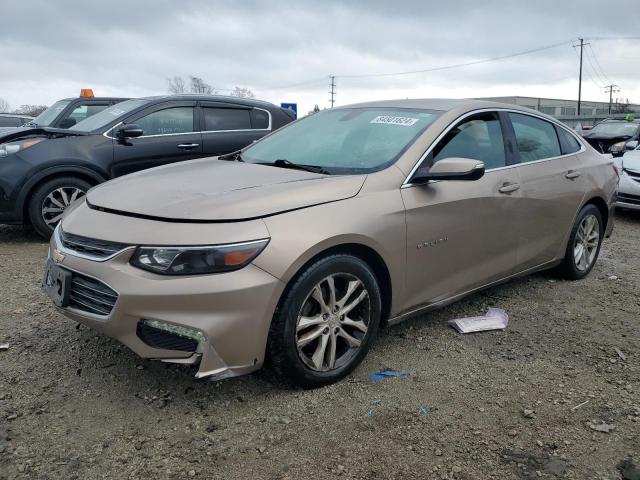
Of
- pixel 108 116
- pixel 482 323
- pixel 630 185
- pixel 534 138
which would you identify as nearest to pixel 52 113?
pixel 108 116

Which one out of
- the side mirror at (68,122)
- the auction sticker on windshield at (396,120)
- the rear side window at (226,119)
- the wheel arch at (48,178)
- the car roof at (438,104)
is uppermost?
the side mirror at (68,122)

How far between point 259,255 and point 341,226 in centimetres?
49

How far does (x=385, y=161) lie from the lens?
3268mm

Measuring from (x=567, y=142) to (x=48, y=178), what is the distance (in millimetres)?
5105

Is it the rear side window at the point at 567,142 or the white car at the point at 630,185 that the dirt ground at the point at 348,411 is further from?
the white car at the point at 630,185

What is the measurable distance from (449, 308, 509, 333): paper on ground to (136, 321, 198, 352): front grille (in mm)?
1984

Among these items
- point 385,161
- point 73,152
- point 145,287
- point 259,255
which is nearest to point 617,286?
point 385,161

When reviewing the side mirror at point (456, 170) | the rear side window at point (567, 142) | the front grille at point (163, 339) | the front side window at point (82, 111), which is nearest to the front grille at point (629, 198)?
the rear side window at point (567, 142)

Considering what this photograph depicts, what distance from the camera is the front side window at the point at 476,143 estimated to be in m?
3.48

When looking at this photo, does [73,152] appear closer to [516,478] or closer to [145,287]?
[145,287]

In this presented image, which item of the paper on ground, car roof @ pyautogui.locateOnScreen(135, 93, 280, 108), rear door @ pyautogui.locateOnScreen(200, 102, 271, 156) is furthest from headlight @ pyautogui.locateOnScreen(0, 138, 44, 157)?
the paper on ground

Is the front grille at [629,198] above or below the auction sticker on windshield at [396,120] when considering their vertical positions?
below

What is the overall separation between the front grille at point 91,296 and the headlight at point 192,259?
206 mm

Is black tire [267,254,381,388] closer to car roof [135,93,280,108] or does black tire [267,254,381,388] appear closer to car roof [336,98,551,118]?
car roof [336,98,551,118]
